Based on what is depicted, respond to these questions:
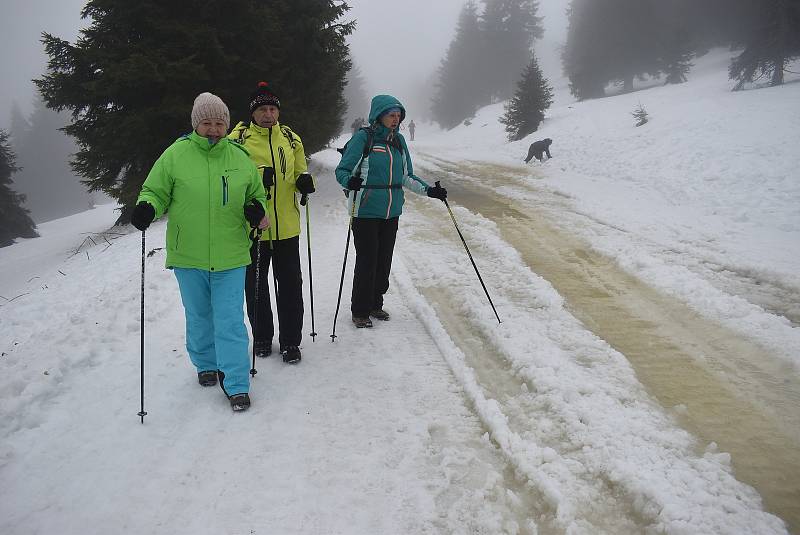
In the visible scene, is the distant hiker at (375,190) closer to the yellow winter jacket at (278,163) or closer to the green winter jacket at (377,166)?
the green winter jacket at (377,166)

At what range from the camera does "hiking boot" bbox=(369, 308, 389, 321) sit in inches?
205

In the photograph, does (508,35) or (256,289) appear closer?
(256,289)

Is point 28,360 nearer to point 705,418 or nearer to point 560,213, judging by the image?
point 705,418

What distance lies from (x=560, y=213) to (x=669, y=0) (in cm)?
4960

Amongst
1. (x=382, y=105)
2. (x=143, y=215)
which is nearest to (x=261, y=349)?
(x=143, y=215)

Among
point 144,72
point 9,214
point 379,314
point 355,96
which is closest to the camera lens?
point 379,314

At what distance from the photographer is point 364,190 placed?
4.73 meters

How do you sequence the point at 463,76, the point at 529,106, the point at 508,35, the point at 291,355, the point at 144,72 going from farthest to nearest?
1. the point at 463,76
2. the point at 508,35
3. the point at 529,106
4. the point at 144,72
5. the point at 291,355

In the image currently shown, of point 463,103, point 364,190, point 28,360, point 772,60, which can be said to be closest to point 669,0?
point 463,103

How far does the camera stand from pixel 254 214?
341 centimetres

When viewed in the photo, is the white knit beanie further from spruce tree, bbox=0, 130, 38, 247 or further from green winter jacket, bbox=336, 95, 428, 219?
spruce tree, bbox=0, 130, 38, 247

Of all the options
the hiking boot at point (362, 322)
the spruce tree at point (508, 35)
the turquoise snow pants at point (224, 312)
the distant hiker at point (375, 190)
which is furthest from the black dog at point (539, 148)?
the spruce tree at point (508, 35)

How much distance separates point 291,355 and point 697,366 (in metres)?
3.75

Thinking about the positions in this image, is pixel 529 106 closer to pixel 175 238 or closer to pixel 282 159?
pixel 282 159
